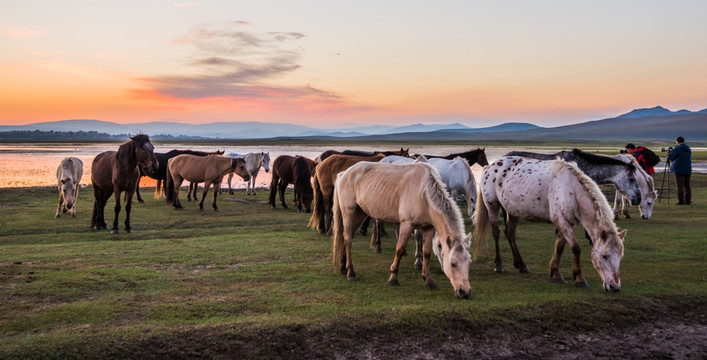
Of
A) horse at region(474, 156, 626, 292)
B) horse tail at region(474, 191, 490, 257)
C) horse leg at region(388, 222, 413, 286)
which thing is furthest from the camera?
horse tail at region(474, 191, 490, 257)

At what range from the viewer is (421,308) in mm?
5703

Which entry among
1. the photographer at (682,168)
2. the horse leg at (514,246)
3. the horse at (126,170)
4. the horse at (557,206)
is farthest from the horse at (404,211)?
the photographer at (682,168)

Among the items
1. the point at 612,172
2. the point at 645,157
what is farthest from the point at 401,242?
the point at 645,157

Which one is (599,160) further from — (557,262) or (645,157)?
(645,157)

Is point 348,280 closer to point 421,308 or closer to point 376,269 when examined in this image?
point 376,269

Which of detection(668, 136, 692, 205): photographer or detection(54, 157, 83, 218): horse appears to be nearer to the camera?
detection(54, 157, 83, 218): horse

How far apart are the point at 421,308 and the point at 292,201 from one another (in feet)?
46.2

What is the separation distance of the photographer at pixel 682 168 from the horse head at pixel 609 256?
473 inches

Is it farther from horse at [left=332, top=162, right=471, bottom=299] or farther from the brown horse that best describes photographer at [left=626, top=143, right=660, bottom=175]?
horse at [left=332, top=162, right=471, bottom=299]

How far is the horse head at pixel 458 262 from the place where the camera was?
600cm

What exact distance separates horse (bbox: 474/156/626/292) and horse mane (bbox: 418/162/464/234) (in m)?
1.75

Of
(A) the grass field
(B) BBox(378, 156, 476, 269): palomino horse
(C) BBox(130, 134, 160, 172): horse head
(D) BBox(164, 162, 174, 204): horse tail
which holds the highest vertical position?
(C) BBox(130, 134, 160, 172): horse head

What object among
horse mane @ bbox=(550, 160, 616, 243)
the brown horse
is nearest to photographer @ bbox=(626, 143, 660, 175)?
the brown horse

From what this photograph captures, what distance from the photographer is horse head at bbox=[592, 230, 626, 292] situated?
20.9ft
